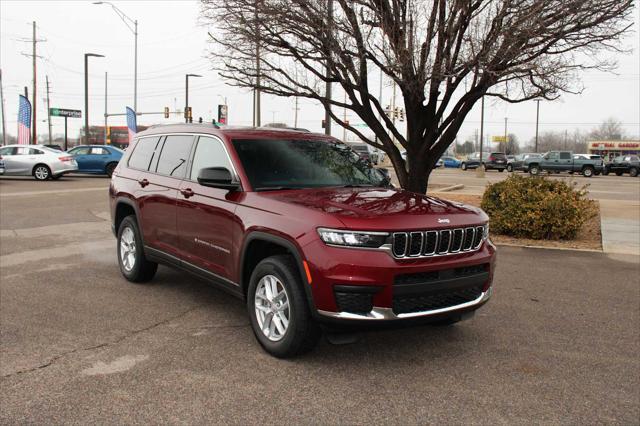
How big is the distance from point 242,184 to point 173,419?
77.9 inches

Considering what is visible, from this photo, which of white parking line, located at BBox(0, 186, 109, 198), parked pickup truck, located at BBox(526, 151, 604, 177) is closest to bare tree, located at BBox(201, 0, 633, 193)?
white parking line, located at BBox(0, 186, 109, 198)

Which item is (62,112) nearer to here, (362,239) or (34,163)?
(34,163)

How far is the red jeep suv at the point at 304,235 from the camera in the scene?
11.9 ft

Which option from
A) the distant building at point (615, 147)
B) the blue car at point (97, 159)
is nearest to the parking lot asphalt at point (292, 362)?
the blue car at point (97, 159)

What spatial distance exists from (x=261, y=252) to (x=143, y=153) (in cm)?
276

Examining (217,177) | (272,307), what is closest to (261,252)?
(272,307)

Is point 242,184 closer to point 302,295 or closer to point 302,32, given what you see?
point 302,295

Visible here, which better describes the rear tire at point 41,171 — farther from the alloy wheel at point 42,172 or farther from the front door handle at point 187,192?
the front door handle at point 187,192

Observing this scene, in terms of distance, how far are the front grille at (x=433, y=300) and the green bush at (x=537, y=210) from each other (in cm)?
586

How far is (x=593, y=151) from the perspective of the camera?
83188 millimetres

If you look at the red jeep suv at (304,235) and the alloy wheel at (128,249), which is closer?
the red jeep suv at (304,235)

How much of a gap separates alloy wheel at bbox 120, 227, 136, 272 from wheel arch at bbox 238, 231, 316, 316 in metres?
2.35

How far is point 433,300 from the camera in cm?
385

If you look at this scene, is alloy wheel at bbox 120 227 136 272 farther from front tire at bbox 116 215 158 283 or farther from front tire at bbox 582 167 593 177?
front tire at bbox 582 167 593 177
